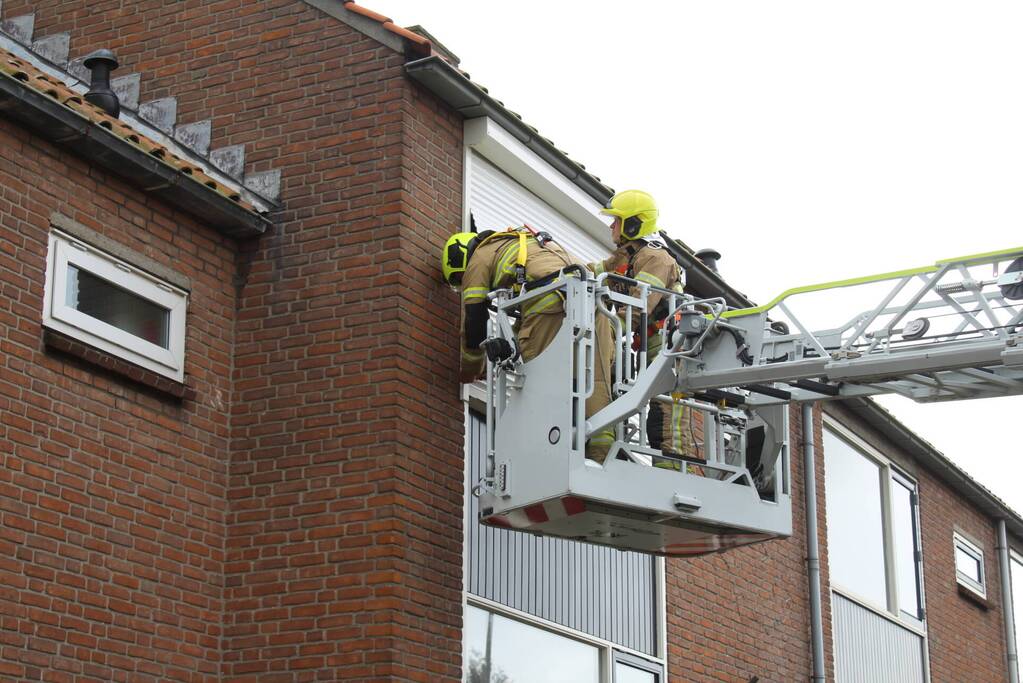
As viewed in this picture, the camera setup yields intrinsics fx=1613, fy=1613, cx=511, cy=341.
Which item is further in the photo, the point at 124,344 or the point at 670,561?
the point at 670,561

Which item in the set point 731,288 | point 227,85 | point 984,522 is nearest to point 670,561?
point 731,288

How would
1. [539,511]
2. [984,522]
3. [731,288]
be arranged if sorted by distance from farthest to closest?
[984,522] → [731,288] → [539,511]

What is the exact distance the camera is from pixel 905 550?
18641 mm

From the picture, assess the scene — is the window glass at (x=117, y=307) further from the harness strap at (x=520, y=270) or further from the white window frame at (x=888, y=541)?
the white window frame at (x=888, y=541)

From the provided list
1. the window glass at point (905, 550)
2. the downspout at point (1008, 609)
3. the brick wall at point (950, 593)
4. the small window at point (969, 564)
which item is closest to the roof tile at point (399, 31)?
the brick wall at point (950, 593)

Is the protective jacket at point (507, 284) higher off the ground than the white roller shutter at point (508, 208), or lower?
lower

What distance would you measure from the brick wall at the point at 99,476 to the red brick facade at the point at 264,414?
0.01 metres

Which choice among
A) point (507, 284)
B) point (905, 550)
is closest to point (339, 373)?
point (507, 284)

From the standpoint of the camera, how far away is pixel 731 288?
1534 cm

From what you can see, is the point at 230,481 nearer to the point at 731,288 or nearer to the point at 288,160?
the point at 288,160

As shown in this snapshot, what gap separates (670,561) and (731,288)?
10.1 ft

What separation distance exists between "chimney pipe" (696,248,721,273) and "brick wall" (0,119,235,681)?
6.36 meters

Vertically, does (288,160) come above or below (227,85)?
below

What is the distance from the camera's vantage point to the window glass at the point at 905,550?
1838cm
